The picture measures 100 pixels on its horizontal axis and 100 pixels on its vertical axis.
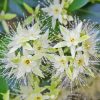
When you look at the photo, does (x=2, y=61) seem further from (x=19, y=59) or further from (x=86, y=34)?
(x=86, y=34)

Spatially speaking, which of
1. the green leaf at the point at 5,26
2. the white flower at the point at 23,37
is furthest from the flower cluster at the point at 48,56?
the green leaf at the point at 5,26

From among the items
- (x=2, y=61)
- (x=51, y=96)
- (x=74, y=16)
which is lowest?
(x=51, y=96)

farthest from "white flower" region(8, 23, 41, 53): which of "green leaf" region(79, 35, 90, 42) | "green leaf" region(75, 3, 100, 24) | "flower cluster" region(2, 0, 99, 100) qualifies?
"green leaf" region(75, 3, 100, 24)

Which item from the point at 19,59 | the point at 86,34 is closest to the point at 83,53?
→ the point at 86,34

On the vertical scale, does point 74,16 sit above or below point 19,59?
above

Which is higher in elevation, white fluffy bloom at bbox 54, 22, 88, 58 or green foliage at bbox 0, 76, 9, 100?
white fluffy bloom at bbox 54, 22, 88, 58

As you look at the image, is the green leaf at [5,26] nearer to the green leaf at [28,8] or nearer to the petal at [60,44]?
the green leaf at [28,8]

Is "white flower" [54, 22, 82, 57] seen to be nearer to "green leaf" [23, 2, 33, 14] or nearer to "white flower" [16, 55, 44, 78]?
"white flower" [16, 55, 44, 78]
